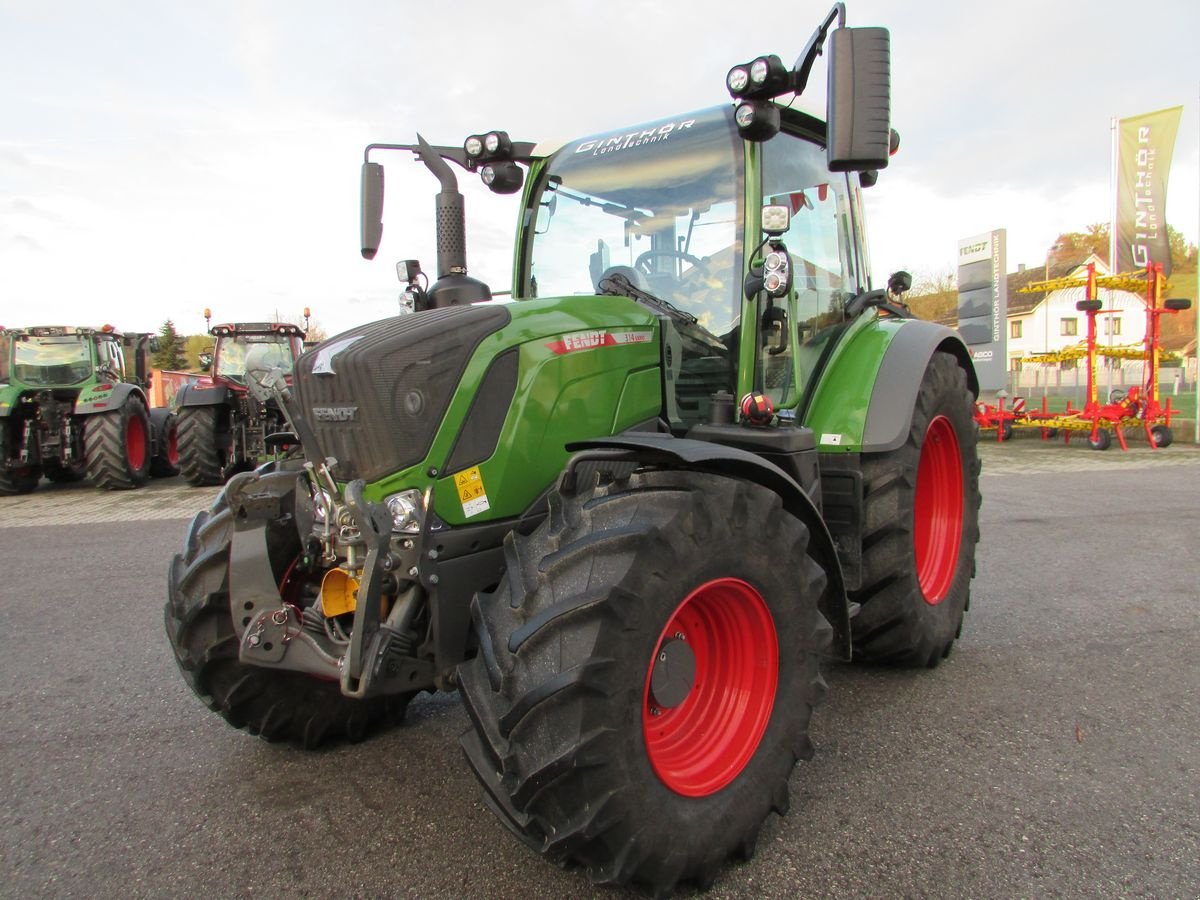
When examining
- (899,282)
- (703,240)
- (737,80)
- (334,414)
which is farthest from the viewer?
(899,282)

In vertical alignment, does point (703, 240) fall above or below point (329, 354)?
above

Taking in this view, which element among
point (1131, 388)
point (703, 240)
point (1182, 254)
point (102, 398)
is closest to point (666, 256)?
point (703, 240)

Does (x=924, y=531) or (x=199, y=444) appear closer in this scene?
(x=924, y=531)

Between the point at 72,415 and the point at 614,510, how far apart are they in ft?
38.3

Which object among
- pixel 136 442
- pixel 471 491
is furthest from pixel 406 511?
pixel 136 442

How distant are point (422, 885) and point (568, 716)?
0.70 meters

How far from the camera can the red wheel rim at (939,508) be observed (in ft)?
12.6

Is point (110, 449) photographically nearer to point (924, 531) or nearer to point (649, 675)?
point (924, 531)

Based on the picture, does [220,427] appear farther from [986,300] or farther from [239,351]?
[986,300]

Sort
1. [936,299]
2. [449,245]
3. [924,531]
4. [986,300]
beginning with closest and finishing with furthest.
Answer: [449,245], [924,531], [986,300], [936,299]

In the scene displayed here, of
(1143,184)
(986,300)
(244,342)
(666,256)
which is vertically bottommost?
(666,256)

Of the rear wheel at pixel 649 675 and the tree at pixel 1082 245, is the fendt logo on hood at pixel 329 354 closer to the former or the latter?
the rear wheel at pixel 649 675

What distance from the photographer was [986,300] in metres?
16.4

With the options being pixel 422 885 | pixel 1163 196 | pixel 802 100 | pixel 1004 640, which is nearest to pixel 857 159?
pixel 802 100
